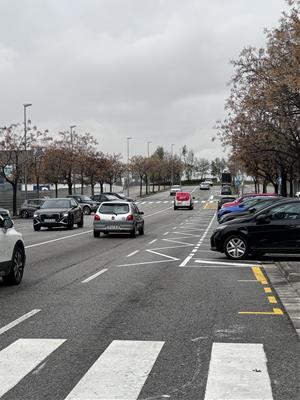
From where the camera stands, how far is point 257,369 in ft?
17.9

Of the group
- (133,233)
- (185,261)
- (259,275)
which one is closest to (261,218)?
(185,261)

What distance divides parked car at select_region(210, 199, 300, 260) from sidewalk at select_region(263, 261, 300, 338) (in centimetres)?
100

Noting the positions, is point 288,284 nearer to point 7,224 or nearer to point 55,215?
point 7,224

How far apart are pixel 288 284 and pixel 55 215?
19.6 metres

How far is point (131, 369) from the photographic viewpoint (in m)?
5.45

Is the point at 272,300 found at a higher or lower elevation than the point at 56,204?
lower

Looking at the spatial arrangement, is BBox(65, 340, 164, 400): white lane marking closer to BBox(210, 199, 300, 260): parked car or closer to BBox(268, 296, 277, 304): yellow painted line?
BBox(268, 296, 277, 304): yellow painted line

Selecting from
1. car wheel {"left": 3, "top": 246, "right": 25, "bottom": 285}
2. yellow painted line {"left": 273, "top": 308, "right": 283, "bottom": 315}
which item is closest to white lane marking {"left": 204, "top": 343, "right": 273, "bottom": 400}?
yellow painted line {"left": 273, "top": 308, "right": 283, "bottom": 315}

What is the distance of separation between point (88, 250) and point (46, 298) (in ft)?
29.0

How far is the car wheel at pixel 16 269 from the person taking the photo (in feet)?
35.0

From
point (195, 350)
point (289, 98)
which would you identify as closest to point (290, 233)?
point (195, 350)

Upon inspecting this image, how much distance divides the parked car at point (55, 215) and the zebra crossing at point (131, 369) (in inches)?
888

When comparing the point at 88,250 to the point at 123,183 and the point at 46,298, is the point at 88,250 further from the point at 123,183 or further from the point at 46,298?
the point at 123,183

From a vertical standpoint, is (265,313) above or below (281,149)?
below
